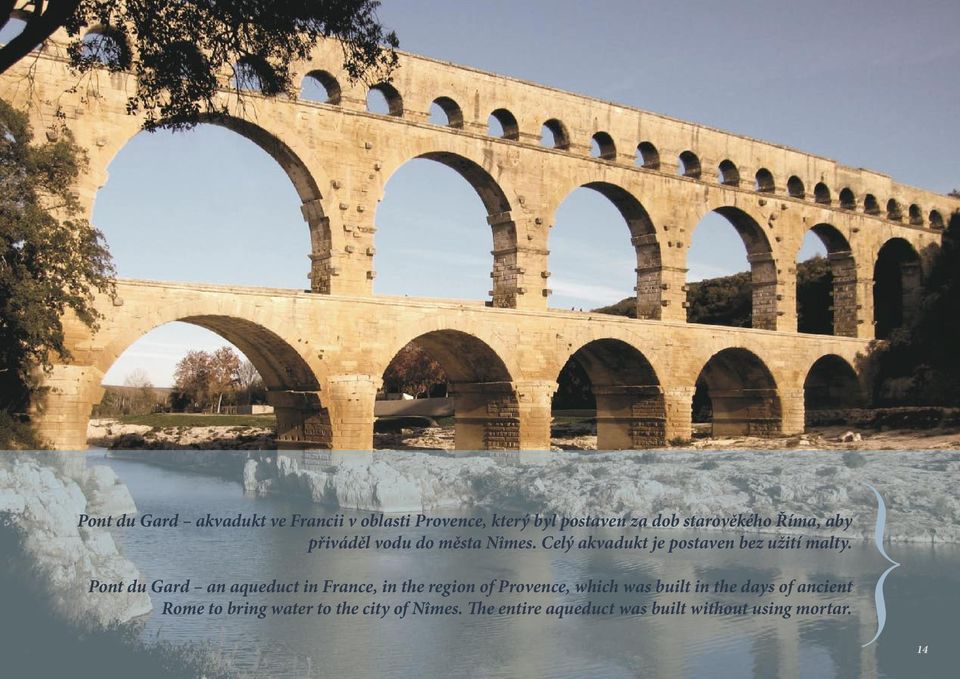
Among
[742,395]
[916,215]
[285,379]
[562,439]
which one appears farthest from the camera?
[916,215]

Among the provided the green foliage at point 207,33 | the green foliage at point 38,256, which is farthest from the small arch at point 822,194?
the green foliage at point 207,33

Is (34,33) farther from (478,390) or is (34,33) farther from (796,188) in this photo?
(796,188)

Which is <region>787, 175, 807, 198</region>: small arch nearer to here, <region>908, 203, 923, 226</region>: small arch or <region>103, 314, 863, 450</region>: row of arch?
<region>103, 314, 863, 450</region>: row of arch

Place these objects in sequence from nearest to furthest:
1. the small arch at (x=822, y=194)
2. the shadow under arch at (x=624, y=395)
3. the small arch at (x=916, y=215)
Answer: the shadow under arch at (x=624, y=395) < the small arch at (x=822, y=194) < the small arch at (x=916, y=215)

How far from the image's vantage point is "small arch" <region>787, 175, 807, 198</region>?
3238 centimetres

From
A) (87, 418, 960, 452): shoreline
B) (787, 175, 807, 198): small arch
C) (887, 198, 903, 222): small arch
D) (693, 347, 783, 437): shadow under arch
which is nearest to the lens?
(87, 418, 960, 452): shoreline

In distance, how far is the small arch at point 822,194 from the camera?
1310 inches

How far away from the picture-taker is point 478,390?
25297 millimetres

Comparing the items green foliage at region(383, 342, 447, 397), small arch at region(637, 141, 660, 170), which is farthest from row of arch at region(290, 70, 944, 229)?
green foliage at region(383, 342, 447, 397)

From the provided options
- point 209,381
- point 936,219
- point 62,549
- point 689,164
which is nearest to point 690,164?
point 689,164

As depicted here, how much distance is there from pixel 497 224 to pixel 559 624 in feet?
46.0

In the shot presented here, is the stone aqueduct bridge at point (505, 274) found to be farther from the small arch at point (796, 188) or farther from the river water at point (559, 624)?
the river water at point (559, 624)

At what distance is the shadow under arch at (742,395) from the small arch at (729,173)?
5.10m

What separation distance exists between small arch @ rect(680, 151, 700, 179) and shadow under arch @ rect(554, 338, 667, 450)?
598 cm
